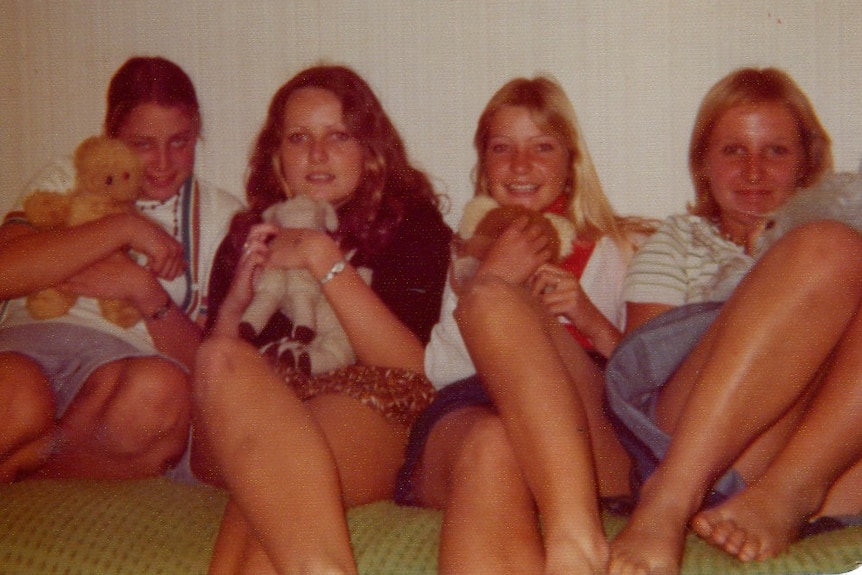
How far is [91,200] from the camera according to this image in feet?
3.40

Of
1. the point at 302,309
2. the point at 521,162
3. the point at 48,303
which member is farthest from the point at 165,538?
the point at 521,162

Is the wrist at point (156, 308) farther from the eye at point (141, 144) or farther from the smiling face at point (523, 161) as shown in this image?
the smiling face at point (523, 161)

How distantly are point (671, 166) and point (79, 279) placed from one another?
0.86 meters

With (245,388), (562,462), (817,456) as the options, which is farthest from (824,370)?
(245,388)

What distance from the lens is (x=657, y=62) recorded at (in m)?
1.08

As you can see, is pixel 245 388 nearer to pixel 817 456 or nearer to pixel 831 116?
pixel 817 456

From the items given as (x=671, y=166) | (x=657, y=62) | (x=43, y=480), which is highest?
(x=657, y=62)

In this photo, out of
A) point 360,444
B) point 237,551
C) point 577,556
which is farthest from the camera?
point 360,444

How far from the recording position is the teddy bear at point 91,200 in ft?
3.33

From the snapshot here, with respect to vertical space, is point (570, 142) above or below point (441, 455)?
above

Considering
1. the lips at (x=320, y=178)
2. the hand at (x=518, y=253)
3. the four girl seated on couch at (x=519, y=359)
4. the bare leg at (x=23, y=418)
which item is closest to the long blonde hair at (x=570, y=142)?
the four girl seated on couch at (x=519, y=359)

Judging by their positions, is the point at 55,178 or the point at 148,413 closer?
the point at 148,413

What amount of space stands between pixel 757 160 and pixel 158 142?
0.85 metres

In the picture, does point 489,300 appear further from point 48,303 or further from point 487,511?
point 48,303
